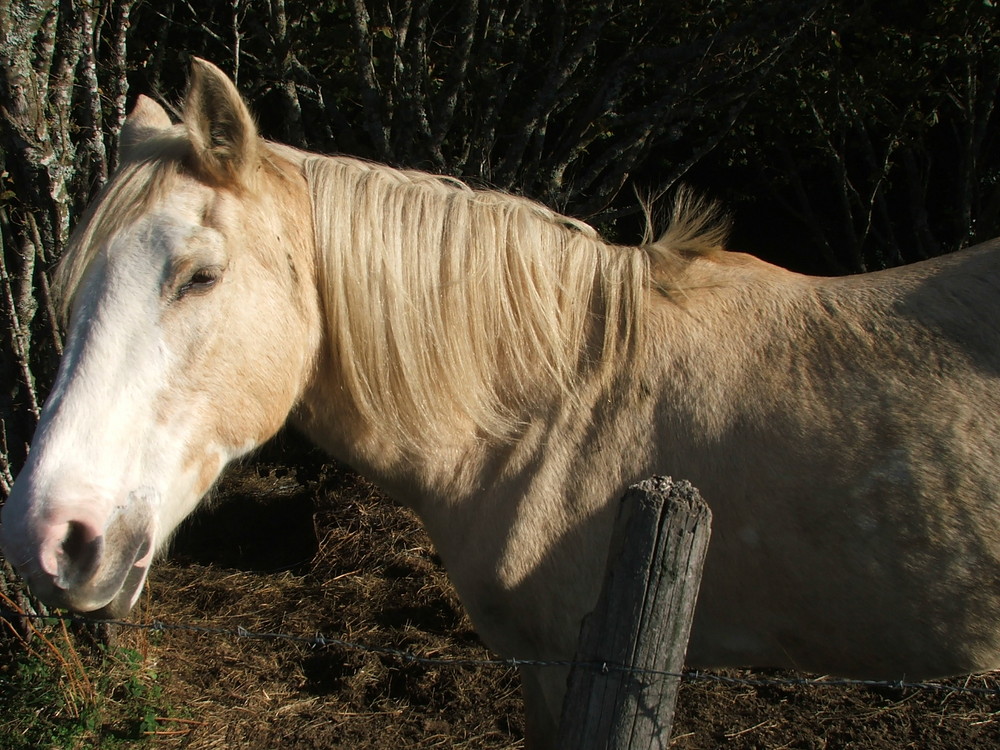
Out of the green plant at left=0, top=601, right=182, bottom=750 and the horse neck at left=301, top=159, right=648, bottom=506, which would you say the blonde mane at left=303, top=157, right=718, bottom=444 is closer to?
the horse neck at left=301, top=159, right=648, bottom=506

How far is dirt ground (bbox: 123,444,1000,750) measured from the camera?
10.2 ft

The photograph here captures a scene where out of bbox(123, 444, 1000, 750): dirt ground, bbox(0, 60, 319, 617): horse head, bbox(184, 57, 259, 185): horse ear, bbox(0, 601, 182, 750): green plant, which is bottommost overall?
bbox(0, 601, 182, 750): green plant

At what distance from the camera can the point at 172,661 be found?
11.4 feet

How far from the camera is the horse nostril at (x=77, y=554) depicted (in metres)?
1.44

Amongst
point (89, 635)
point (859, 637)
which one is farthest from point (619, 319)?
point (89, 635)

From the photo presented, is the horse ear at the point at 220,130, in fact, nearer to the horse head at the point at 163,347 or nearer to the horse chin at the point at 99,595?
the horse head at the point at 163,347

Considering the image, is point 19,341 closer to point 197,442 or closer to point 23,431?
point 23,431

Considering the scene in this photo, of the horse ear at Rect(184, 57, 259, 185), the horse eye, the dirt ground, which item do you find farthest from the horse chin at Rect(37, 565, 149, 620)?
the dirt ground

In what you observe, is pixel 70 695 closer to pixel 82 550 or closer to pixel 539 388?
pixel 82 550

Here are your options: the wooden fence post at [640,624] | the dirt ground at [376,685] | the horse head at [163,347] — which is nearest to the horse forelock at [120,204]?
the horse head at [163,347]

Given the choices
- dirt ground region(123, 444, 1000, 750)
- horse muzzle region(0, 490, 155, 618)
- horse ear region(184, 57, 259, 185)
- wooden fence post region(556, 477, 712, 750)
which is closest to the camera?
wooden fence post region(556, 477, 712, 750)

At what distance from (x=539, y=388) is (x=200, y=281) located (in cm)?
91

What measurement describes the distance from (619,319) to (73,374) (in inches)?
53.1

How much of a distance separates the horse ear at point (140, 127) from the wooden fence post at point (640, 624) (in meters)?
1.57
